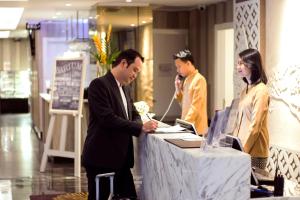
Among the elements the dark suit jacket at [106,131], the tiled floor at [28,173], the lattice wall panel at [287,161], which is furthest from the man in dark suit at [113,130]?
the lattice wall panel at [287,161]

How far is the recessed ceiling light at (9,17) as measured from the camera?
31.6 ft

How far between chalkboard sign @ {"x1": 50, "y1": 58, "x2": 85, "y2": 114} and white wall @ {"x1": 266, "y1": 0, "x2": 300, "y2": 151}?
2.51 metres

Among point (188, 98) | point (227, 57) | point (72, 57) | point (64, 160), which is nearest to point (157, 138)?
point (188, 98)

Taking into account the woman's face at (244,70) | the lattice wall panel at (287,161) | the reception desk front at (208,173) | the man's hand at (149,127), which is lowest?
the lattice wall panel at (287,161)

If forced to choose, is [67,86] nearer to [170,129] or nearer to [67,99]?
[67,99]

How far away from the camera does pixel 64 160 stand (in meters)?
8.02

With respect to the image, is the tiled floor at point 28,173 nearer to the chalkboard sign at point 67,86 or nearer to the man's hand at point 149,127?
the chalkboard sign at point 67,86

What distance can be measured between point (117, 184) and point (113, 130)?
15.9 inches

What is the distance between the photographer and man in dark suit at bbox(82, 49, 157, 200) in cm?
344

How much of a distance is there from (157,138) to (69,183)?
142 inches

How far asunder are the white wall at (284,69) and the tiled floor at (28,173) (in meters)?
2.54

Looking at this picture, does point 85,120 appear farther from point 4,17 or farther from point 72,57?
point 4,17

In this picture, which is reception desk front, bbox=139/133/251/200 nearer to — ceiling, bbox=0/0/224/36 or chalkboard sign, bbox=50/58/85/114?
chalkboard sign, bbox=50/58/85/114

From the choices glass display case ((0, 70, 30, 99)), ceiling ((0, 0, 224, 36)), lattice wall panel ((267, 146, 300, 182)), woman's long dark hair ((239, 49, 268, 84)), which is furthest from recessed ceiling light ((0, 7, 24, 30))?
woman's long dark hair ((239, 49, 268, 84))
